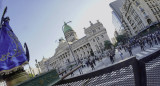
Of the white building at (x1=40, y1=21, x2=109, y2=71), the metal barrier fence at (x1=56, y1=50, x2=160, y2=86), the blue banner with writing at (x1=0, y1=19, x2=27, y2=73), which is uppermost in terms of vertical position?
the white building at (x1=40, y1=21, x2=109, y2=71)

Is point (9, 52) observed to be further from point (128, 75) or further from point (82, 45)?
point (82, 45)

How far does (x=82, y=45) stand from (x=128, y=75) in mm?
80493

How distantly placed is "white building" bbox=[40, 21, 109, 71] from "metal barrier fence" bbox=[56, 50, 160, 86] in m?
69.8

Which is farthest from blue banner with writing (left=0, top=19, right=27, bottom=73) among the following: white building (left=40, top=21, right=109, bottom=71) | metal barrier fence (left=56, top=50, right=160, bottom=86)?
white building (left=40, top=21, right=109, bottom=71)

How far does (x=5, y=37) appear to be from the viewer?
8.07ft

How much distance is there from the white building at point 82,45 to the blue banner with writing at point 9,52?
226ft

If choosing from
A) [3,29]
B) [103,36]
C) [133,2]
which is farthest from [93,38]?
[3,29]

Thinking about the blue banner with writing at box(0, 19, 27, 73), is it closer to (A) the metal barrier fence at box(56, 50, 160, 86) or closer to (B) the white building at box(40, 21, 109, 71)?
(A) the metal barrier fence at box(56, 50, 160, 86)

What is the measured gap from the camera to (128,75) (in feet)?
3.38

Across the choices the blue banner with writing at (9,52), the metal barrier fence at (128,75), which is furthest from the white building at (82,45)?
the metal barrier fence at (128,75)

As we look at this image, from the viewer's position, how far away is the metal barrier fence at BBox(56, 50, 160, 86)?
893 millimetres

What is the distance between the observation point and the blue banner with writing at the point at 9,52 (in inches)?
84.0

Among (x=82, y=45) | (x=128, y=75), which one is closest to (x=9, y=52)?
(x=128, y=75)

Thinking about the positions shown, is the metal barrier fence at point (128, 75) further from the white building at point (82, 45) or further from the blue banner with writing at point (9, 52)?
the white building at point (82, 45)
